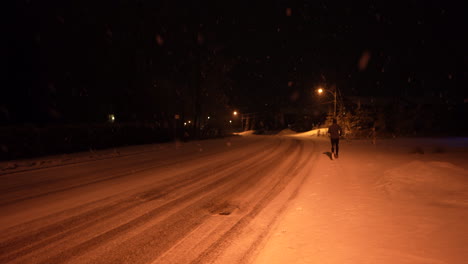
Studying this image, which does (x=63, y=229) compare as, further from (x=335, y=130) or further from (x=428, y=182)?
(x=335, y=130)

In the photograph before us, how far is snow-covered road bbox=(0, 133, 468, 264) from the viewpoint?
157 inches

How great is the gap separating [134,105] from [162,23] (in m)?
8.91

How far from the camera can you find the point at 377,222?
16.6ft

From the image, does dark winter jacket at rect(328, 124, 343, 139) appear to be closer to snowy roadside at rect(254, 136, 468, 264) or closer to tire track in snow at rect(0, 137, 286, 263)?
snowy roadside at rect(254, 136, 468, 264)

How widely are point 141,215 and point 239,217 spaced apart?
1887mm

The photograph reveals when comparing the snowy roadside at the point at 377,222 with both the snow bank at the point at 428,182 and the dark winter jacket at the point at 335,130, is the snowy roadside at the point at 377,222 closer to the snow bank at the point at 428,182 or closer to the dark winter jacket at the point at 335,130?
the snow bank at the point at 428,182

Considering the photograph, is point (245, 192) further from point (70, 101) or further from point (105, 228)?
point (70, 101)

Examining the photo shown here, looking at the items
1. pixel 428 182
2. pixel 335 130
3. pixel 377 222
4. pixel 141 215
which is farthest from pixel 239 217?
pixel 335 130

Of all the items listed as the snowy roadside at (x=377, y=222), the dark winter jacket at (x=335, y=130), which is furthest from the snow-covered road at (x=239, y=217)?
the dark winter jacket at (x=335, y=130)

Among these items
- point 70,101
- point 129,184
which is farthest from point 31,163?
point 70,101

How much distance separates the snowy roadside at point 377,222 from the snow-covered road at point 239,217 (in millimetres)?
17

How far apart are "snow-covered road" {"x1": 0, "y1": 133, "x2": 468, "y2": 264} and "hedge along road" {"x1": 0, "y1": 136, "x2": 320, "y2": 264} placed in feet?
0.07

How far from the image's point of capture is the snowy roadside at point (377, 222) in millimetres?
3857

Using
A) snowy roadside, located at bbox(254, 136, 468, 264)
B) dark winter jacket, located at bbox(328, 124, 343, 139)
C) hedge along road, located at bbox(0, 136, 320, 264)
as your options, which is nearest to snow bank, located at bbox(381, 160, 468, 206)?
snowy roadside, located at bbox(254, 136, 468, 264)
